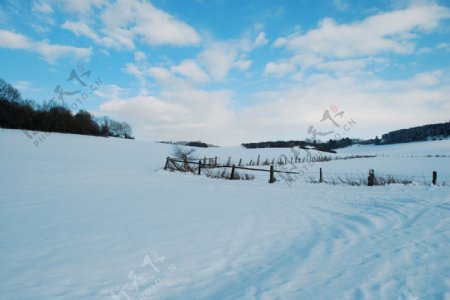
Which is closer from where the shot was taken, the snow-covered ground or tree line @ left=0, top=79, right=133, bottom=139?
the snow-covered ground

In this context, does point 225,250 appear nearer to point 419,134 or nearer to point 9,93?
point 9,93

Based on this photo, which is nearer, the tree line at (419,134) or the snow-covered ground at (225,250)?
the snow-covered ground at (225,250)

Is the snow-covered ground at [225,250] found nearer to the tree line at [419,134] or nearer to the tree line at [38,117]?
the tree line at [38,117]

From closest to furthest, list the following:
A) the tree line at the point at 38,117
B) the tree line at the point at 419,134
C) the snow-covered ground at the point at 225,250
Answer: the snow-covered ground at the point at 225,250
the tree line at the point at 38,117
the tree line at the point at 419,134

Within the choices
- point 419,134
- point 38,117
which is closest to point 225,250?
point 38,117

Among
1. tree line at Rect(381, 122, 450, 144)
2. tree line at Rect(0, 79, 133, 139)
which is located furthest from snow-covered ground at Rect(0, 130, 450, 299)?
tree line at Rect(381, 122, 450, 144)

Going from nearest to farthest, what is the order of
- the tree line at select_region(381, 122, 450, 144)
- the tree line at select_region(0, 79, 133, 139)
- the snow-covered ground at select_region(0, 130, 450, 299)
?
1. the snow-covered ground at select_region(0, 130, 450, 299)
2. the tree line at select_region(0, 79, 133, 139)
3. the tree line at select_region(381, 122, 450, 144)

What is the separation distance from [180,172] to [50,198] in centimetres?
1040

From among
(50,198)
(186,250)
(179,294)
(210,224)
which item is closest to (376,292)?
(179,294)

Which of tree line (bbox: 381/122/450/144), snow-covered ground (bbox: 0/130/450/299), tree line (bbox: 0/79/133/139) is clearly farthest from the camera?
tree line (bbox: 381/122/450/144)

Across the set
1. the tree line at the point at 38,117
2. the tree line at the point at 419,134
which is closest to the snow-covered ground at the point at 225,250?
the tree line at the point at 38,117

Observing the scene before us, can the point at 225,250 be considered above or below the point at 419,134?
below

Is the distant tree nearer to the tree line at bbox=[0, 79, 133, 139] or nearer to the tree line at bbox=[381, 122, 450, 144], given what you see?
the tree line at bbox=[0, 79, 133, 139]

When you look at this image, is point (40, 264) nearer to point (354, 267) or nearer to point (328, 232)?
point (354, 267)
